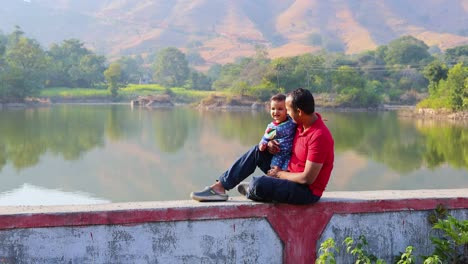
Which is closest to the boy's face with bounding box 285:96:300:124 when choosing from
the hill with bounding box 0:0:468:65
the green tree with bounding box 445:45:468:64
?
the green tree with bounding box 445:45:468:64

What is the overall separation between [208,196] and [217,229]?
21 centimetres

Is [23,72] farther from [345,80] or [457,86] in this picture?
[457,86]

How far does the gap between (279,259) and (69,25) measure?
158m

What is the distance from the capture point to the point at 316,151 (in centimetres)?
321

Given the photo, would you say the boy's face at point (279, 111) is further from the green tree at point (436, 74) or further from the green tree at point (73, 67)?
the green tree at point (73, 67)

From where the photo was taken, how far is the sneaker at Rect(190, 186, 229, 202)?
11.0ft

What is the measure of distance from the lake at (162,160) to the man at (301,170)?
596 centimetres

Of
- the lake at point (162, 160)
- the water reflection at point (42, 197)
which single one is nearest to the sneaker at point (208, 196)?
the lake at point (162, 160)

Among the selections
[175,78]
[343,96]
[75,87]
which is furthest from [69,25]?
[343,96]

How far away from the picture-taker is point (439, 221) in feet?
11.1

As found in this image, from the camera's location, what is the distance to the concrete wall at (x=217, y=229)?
299 cm

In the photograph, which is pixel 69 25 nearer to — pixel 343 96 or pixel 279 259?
pixel 343 96

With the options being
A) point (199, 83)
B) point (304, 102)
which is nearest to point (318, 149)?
point (304, 102)

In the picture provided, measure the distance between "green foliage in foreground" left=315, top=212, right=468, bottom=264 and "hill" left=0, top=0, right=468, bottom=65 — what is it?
12545cm
